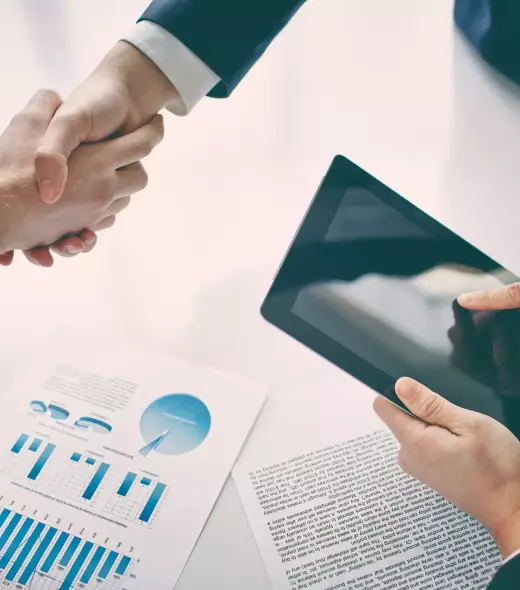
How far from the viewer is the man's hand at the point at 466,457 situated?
0.47 m

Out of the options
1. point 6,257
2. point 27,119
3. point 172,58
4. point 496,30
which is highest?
point 496,30

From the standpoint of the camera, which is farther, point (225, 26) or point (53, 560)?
point (225, 26)

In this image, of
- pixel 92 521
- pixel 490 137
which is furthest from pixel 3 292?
pixel 490 137

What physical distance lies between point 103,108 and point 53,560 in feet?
1.34

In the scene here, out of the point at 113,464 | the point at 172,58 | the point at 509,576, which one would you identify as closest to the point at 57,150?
the point at 172,58

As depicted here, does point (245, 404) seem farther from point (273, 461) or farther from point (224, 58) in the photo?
point (224, 58)

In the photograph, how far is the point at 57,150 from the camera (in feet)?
1.77

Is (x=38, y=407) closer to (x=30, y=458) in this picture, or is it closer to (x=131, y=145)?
(x=30, y=458)

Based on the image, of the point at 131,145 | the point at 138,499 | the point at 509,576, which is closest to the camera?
A: the point at 509,576

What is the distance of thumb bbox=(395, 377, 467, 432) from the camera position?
0.49 meters

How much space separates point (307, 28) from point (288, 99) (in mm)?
186

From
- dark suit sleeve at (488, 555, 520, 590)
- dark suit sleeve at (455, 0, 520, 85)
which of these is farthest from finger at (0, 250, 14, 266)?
dark suit sleeve at (455, 0, 520, 85)

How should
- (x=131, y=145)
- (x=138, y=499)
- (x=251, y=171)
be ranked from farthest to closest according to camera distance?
(x=251, y=171)
(x=131, y=145)
(x=138, y=499)

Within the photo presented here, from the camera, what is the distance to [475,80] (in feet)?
2.86
